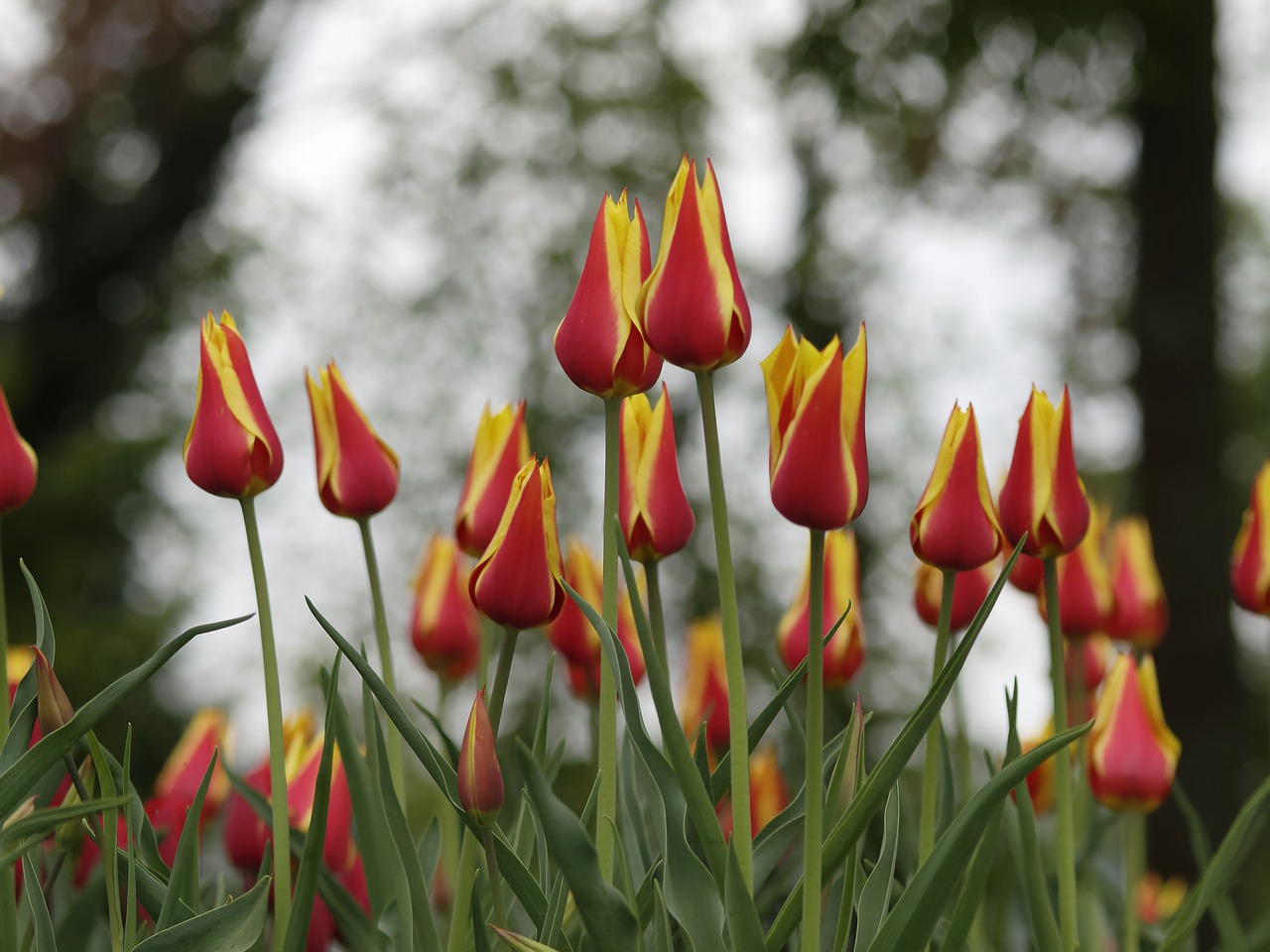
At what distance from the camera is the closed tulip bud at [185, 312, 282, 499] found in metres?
1.17

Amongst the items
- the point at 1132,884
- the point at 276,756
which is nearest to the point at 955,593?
the point at 1132,884

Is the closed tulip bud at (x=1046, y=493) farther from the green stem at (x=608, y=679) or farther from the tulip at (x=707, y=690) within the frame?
the tulip at (x=707, y=690)

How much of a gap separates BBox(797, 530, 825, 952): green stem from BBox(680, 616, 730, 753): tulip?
2.45 ft

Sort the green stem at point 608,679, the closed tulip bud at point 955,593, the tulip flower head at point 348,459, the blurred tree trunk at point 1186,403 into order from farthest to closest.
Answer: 1. the blurred tree trunk at point 1186,403
2. the closed tulip bud at point 955,593
3. the tulip flower head at point 348,459
4. the green stem at point 608,679

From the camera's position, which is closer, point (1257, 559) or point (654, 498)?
point (654, 498)

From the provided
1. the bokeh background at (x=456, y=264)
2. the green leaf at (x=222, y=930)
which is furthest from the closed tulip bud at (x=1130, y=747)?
the bokeh background at (x=456, y=264)

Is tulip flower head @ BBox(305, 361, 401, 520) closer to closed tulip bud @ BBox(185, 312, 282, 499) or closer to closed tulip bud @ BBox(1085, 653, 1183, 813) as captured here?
closed tulip bud @ BBox(185, 312, 282, 499)

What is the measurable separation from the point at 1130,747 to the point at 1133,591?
0.43m

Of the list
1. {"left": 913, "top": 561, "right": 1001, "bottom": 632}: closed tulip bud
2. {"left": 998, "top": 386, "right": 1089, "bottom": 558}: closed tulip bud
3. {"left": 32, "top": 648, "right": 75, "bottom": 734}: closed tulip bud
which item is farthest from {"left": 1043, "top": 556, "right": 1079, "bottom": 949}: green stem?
{"left": 32, "top": 648, "right": 75, "bottom": 734}: closed tulip bud

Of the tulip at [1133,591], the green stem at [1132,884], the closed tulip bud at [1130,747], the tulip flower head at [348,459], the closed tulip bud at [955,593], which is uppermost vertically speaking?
the tulip flower head at [348,459]

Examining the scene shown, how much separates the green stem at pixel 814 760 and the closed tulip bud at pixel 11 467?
71 centimetres

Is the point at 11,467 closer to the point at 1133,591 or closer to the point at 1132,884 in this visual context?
the point at 1132,884

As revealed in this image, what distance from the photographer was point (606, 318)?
1.08 m

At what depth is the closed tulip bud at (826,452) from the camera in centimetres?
97
